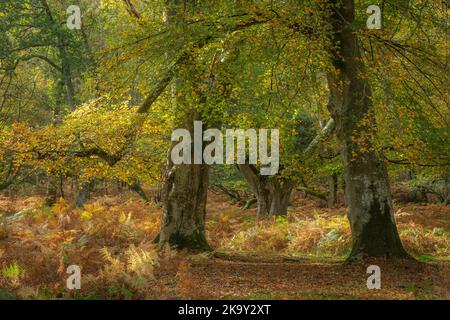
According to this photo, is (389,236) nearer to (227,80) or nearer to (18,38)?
(227,80)

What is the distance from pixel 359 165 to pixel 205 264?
3667mm

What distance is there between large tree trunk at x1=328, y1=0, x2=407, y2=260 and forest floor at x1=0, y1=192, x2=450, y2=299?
47cm

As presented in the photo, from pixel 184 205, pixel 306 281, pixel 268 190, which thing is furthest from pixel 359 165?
pixel 268 190

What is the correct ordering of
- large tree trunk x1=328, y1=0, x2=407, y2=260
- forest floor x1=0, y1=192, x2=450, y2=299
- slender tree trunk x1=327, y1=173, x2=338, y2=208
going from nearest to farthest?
forest floor x1=0, y1=192, x2=450, y2=299 → large tree trunk x1=328, y1=0, x2=407, y2=260 → slender tree trunk x1=327, y1=173, x2=338, y2=208

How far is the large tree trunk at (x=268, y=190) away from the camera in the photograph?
1797 cm

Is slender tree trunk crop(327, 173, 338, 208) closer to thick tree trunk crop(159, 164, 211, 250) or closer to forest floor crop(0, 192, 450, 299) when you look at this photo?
forest floor crop(0, 192, 450, 299)

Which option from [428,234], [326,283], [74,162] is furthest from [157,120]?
[428,234]

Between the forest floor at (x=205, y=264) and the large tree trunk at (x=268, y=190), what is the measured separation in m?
1.34

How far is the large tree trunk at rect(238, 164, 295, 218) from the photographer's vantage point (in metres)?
18.0

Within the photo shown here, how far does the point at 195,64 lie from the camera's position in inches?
380

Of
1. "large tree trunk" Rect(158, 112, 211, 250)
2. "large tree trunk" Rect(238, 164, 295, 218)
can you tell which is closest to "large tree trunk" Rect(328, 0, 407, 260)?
"large tree trunk" Rect(158, 112, 211, 250)

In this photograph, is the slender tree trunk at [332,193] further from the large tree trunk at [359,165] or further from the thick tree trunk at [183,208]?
the large tree trunk at [359,165]
